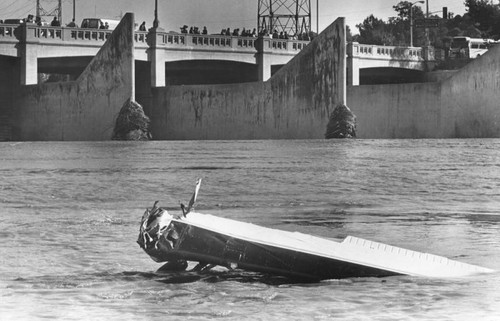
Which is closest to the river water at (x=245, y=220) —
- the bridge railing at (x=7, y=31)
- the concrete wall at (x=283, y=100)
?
the concrete wall at (x=283, y=100)

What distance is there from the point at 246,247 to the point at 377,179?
60.2 ft

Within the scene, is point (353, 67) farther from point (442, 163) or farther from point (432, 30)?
point (432, 30)

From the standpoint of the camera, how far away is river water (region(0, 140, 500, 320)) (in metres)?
8.62

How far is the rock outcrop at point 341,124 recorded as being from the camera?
6475cm

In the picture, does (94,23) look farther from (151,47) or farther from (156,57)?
(156,57)

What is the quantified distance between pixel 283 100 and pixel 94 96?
13059 mm

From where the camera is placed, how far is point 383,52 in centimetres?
10175

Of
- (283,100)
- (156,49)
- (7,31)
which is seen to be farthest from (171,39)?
(283,100)

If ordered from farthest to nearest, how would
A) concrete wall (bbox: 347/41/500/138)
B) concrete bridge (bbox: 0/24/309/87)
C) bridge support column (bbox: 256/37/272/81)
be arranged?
1. bridge support column (bbox: 256/37/272/81)
2. concrete bridge (bbox: 0/24/309/87)
3. concrete wall (bbox: 347/41/500/138)

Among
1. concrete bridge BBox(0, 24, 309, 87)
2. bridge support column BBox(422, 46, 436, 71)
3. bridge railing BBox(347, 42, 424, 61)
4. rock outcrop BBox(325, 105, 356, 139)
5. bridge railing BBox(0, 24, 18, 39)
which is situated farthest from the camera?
bridge support column BBox(422, 46, 436, 71)

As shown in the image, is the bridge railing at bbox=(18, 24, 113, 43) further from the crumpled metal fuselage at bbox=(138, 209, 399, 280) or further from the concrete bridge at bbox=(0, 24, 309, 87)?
the crumpled metal fuselage at bbox=(138, 209, 399, 280)

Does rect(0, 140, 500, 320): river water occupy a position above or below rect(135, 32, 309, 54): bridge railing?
below

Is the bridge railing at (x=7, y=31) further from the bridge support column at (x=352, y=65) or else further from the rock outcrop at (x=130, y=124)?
the bridge support column at (x=352, y=65)

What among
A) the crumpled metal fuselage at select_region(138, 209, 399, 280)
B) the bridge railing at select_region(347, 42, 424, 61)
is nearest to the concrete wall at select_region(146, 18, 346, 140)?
the bridge railing at select_region(347, 42, 424, 61)
